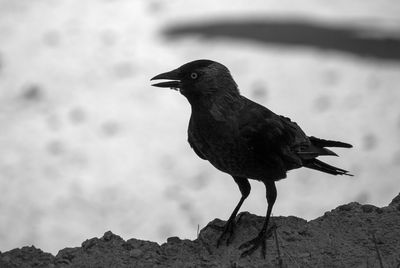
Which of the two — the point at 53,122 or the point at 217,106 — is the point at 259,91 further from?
the point at 217,106

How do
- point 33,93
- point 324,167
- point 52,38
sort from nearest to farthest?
point 324,167
point 33,93
point 52,38

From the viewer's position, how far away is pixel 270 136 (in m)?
6.39

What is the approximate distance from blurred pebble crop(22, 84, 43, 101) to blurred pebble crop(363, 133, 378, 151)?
530 centimetres

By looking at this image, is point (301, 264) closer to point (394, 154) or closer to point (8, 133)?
point (394, 154)

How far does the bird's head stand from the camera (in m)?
6.47

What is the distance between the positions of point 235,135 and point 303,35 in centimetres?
976

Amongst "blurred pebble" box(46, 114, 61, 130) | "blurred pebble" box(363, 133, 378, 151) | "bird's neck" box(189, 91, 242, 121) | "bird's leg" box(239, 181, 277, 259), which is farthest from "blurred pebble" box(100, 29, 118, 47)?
"bird's leg" box(239, 181, 277, 259)

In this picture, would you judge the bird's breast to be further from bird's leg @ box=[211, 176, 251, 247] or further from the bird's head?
bird's leg @ box=[211, 176, 251, 247]

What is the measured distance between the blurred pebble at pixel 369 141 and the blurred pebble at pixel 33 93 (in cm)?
530

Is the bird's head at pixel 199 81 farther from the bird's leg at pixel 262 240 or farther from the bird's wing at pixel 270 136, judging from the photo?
the bird's leg at pixel 262 240

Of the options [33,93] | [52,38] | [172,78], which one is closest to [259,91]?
[33,93]

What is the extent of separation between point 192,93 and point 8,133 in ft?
23.4

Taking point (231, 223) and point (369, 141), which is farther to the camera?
point (369, 141)

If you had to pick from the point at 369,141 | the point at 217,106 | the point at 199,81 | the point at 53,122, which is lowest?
the point at 217,106
